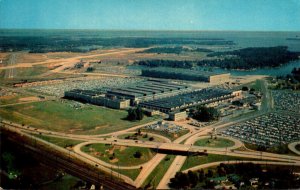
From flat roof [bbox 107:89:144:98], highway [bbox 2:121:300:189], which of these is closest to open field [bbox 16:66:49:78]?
flat roof [bbox 107:89:144:98]

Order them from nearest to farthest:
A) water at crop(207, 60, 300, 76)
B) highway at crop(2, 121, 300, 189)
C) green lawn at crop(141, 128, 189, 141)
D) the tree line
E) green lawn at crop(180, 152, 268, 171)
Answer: highway at crop(2, 121, 300, 189) < green lawn at crop(180, 152, 268, 171) < green lawn at crop(141, 128, 189, 141) < water at crop(207, 60, 300, 76) < the tree line

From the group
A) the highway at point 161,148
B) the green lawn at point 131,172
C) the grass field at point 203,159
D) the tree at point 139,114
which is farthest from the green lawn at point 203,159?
the tree at point 139,114

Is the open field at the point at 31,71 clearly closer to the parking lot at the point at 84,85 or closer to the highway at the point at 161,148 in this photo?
the parking lot at the point at 84,85

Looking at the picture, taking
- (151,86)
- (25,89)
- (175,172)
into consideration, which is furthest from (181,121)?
(25,89)

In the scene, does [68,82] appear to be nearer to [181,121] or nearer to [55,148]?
[181,121]

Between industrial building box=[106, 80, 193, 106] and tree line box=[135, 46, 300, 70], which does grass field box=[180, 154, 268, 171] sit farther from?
tree line box=[135, 46, 300, 70]

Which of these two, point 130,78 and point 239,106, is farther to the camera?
point 130,78
